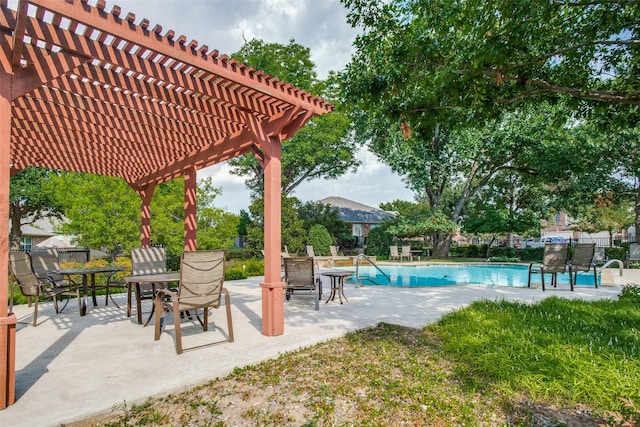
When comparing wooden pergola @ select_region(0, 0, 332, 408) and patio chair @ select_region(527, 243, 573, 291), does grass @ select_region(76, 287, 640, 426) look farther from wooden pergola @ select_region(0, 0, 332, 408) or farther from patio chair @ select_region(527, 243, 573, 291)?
patio chair @ select_region(527, 243, 573, 291)

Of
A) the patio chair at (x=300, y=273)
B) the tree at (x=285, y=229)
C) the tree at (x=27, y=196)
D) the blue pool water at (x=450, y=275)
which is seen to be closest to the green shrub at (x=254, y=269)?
the blue pool water at (x=450, y=275)

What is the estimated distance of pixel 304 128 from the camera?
898 inches

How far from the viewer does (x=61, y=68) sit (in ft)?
10.9

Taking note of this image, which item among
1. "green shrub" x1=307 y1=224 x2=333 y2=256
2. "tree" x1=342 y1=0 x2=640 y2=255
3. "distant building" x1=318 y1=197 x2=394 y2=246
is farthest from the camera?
"distant building" x1=318 y1=197 x2=394 y2=246

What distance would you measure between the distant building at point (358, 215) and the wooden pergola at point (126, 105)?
83.0ft

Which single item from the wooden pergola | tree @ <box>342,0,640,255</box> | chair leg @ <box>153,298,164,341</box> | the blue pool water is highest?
tree @ <box>342,0,640,255</box>

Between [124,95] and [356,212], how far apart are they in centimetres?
3044

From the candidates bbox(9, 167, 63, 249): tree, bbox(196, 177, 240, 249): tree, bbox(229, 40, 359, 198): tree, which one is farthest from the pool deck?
bbox(9, 167, 63, 249): tree

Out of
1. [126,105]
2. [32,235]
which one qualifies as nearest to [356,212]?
[32,235]

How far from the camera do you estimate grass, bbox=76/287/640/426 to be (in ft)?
8.45

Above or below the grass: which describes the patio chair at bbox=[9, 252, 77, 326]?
above

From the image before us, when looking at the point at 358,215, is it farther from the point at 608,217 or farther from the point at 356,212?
the point at 608,217

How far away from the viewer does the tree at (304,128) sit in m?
22.3

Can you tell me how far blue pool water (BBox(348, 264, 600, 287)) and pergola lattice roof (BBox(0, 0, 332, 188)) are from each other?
8.36 metres
